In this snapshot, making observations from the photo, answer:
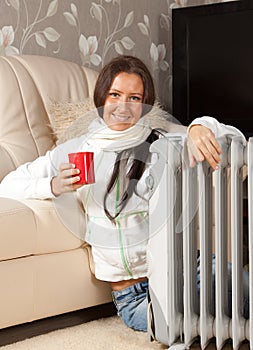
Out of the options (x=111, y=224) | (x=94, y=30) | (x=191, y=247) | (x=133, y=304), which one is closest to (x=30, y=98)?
(x=94, y=30)

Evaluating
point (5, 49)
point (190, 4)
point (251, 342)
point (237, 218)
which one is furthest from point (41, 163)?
point (190, 4)

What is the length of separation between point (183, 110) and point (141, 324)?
1865 mm

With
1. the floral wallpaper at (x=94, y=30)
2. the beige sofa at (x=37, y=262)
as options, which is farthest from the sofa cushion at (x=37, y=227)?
the floral wallpaper at (x=94, y=30)

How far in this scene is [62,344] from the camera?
2021 mm

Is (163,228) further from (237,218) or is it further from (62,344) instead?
(62,344)

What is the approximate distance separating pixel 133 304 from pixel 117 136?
1.65 ft

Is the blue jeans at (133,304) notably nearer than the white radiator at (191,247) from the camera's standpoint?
No

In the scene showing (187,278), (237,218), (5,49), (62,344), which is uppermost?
(5,49)

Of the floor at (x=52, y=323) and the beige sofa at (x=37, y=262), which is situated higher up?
the beige sofa at (x=37, y=262)

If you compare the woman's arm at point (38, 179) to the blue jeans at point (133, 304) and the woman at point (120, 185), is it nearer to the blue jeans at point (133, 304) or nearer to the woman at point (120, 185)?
the woman at point (120, 185)

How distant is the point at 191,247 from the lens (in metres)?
1.92

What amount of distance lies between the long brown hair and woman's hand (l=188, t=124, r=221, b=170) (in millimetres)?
230

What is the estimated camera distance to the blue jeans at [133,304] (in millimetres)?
2100

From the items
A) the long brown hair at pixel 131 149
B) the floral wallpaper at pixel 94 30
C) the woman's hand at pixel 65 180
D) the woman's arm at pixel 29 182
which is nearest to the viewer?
the woman's hand at pixel 65 180
